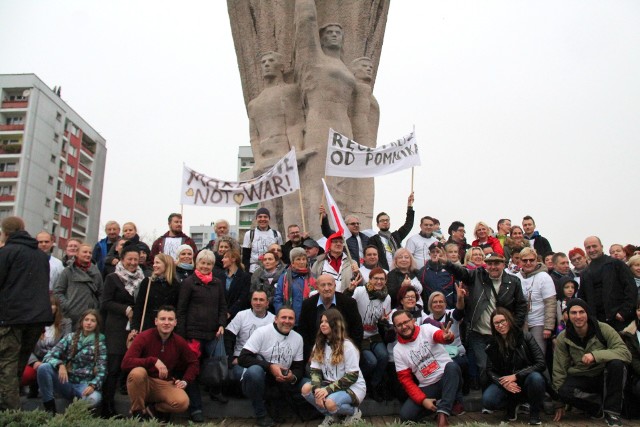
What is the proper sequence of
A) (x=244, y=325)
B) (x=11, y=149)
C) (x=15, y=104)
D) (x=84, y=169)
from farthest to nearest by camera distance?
(x=84, y=169) → (x=15, y=104) → (x=11, y=149) → (x=244, y=325)

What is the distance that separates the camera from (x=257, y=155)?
37.7 ft

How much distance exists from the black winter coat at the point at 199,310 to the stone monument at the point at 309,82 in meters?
4.06

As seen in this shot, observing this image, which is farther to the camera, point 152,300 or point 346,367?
point 152,300

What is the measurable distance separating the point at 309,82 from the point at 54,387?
21.8ft

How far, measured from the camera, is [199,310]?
6.22 metres

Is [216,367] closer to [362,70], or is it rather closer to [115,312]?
[115,312]

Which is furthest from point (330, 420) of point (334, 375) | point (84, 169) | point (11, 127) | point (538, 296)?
point (84, 169)

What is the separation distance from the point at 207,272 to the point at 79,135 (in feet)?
162

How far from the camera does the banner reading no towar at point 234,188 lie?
9258mm

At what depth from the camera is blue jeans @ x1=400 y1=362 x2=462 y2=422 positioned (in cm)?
570

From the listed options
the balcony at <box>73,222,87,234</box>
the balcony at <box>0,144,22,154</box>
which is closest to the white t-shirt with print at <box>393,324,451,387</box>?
the balcony at <box>0,144,22,154</box>

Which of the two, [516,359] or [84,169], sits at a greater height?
[84,169]

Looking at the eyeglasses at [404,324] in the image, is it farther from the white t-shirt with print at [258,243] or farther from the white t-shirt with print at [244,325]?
the white t-shirt with print at [258,243]

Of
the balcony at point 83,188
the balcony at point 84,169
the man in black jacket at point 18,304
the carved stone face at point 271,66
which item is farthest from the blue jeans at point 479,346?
the balcony at point 84,169
